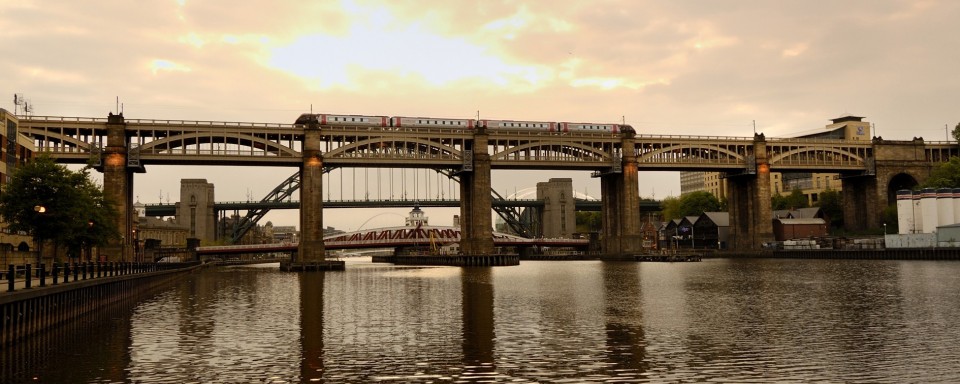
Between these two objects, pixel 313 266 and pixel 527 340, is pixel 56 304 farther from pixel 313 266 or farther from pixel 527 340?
pixel 313 266

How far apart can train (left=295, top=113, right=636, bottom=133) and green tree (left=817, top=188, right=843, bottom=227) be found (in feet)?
224

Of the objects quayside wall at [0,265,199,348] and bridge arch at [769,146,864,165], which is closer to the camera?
quayside wall at [0,265,199,348]

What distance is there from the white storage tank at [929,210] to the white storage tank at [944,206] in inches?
22.0

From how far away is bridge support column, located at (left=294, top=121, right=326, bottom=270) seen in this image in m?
128

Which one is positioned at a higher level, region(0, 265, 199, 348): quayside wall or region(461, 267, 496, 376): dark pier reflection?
region(0, 265, 199, 348): quayside wall

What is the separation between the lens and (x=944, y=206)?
425ft

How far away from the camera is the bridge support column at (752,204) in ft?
519

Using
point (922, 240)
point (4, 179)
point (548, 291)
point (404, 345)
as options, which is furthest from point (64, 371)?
point (922, 240)

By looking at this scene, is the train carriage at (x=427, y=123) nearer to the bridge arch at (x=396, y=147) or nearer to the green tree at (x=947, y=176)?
the bridge arch at (x=396, y=147)

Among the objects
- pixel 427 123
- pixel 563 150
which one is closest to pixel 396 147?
pixel 427 123

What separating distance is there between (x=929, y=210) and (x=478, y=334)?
391 ft

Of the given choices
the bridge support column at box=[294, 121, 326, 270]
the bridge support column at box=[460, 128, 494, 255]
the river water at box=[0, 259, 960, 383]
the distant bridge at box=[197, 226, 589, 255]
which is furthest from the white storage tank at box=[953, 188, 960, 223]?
the bridge support column at box=[294, 121, 326, 270]

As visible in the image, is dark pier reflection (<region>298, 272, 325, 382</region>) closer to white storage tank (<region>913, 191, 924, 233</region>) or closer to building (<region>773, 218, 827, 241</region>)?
white storage tank (<region>913, 191, 924, 233</region>)

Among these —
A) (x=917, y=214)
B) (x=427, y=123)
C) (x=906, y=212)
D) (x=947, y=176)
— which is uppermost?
(x=427, y=123)
